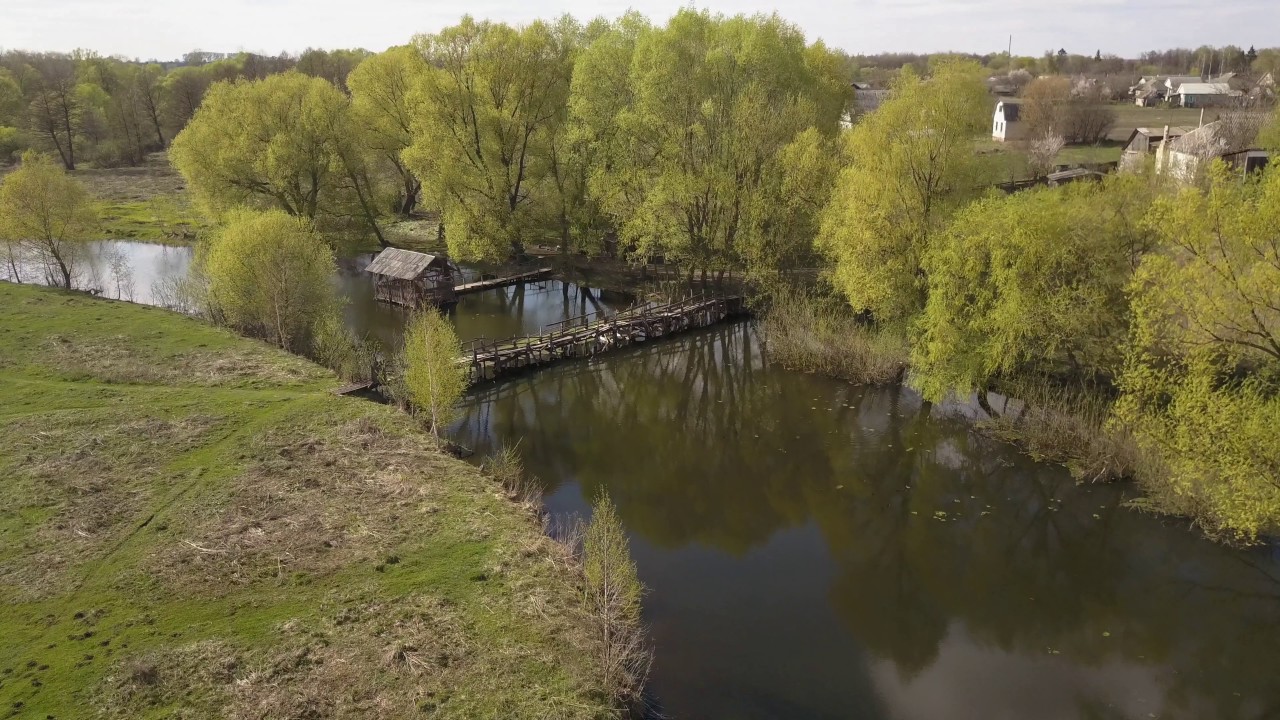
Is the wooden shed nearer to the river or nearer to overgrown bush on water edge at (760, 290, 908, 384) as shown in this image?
the river

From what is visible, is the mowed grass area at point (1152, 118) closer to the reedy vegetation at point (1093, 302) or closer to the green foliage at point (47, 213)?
the reedy vegetation at point (1093, 302)

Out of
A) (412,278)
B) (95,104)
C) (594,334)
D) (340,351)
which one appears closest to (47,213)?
(412,278)

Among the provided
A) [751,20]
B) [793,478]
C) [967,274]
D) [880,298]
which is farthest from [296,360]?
[751,20]

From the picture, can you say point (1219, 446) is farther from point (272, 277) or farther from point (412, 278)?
point (412, 278)

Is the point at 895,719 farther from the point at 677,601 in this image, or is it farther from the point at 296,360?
the point at 296,360

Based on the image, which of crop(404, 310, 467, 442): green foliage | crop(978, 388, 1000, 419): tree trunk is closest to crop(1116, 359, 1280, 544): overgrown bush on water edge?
crop(978, 388, 1000, 419): tree trunk

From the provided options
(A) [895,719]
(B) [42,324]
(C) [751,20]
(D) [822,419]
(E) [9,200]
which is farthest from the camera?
(C) [751,20]
